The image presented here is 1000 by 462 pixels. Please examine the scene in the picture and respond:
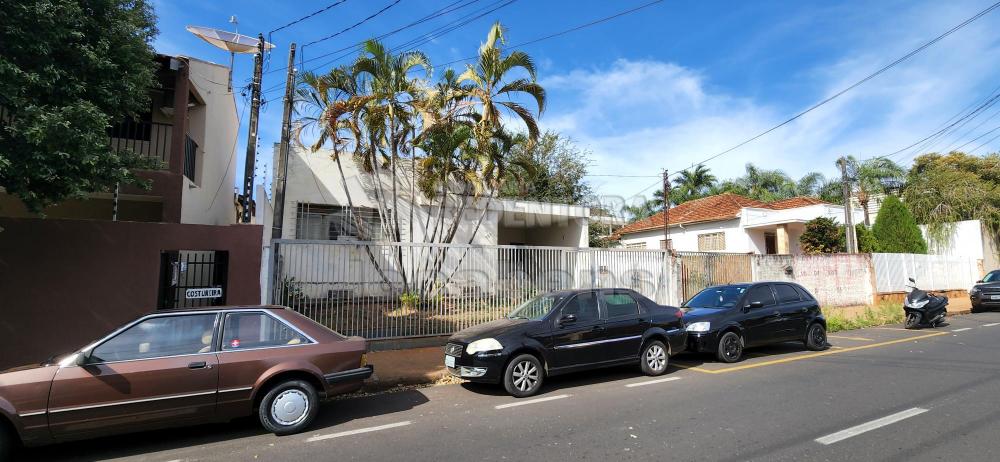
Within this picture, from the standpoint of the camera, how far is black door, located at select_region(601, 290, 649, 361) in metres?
7.40

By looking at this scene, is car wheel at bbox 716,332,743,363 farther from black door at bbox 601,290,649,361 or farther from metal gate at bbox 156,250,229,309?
metal gate at bbox 156,250,229,309

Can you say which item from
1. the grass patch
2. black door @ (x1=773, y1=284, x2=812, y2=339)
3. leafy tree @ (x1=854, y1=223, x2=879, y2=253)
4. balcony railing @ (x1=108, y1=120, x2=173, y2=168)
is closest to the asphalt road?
black door @ (x1=773, y1=284, x2=812, y2=339)

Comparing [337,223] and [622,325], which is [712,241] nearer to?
[337,223]

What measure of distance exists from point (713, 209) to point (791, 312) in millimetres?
18254

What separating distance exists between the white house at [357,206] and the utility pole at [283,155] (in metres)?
3.55

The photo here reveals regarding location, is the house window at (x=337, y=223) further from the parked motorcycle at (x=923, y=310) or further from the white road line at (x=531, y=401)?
the parked motorcycle at (x=923, y=310)

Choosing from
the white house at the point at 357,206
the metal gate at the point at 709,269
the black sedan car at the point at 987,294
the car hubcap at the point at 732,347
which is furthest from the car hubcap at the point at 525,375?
the black sedan car at the point at 987,294

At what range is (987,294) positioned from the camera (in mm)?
17312

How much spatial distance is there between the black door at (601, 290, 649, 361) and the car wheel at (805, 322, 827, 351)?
14.4ft

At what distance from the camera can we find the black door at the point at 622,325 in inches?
291

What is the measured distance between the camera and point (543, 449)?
4496 millimetres

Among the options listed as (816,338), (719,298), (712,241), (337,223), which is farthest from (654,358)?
(712,241)

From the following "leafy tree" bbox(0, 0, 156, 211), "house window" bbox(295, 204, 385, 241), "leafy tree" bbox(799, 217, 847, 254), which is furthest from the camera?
"leafy tree" bbox(799, 217, 847, 254)

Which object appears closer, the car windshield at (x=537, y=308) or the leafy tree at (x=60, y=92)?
the leafy tree at (x=60, y=92)
